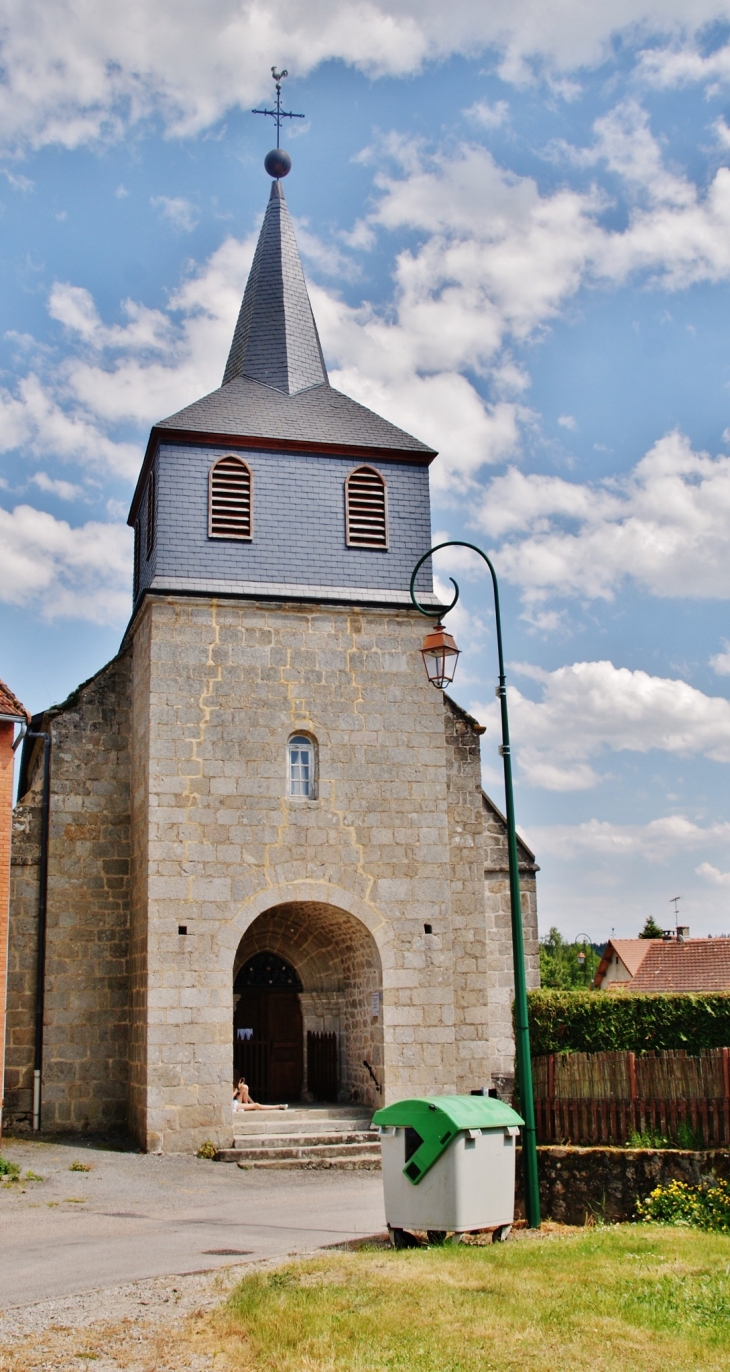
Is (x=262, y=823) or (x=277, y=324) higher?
(x=277, y=324)

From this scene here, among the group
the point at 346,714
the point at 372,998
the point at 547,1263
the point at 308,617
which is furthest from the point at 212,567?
the point at 547,1263

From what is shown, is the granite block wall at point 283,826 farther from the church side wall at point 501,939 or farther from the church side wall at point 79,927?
the church side wall at point 79,927

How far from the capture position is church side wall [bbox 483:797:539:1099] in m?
18.2

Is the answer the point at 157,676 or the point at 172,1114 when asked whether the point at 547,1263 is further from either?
the point at 157,676

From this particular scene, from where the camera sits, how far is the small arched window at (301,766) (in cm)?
1684

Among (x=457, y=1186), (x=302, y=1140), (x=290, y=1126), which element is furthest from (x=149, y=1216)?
(x=290, y=1126)

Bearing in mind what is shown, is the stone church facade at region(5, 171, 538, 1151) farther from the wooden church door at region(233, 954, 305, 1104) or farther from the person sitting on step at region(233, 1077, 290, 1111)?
the person sitting on step at region(233, 1077, 290, 1111)

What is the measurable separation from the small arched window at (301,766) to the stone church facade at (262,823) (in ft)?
0.10

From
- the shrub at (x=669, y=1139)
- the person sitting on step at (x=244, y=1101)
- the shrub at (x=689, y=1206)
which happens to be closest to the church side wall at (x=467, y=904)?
the person sitting on step at (x=244, y=1101)

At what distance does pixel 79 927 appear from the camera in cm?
1733

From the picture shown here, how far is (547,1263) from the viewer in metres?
8.29

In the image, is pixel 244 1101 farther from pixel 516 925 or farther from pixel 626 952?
pixel 626 952

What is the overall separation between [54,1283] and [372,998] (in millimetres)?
8548

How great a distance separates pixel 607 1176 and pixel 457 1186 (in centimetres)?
254
